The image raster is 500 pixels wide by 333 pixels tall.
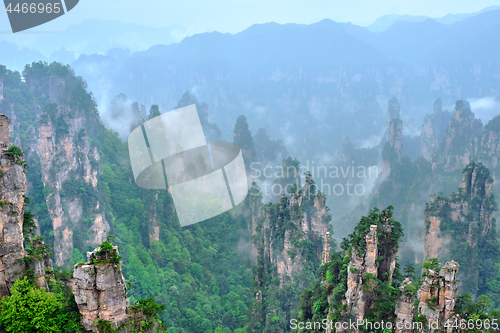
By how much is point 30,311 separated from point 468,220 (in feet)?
139

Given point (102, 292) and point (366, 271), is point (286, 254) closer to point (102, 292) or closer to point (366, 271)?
point (366, 271)

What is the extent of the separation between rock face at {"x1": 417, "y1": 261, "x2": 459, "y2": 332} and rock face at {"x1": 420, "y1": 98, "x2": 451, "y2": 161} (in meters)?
88.3

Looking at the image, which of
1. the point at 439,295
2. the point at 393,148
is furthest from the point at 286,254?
the point at 393,148

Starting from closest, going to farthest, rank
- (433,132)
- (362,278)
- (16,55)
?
1. (362,278)
2. (16,55)
3. (433,132)

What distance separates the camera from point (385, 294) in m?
19.2

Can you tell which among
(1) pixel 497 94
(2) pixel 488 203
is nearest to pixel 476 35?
(1) pixel 497 94

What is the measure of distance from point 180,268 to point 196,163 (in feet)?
57.1

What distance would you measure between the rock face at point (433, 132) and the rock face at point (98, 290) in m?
97.2

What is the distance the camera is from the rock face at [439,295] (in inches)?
662

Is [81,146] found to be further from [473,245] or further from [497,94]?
[497,94]

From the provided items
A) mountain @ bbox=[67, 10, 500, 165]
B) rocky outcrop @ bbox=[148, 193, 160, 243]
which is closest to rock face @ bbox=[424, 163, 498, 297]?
rocky outcrop @ bbox=[148, 193, 160, 243]

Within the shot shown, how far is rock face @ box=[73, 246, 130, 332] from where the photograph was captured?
1430 centimetres

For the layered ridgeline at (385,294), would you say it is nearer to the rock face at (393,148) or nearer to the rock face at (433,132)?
the rock face at (393,148)

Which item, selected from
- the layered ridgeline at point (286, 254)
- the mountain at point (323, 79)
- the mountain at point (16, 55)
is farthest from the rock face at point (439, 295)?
the mountain at point (323, 79)
